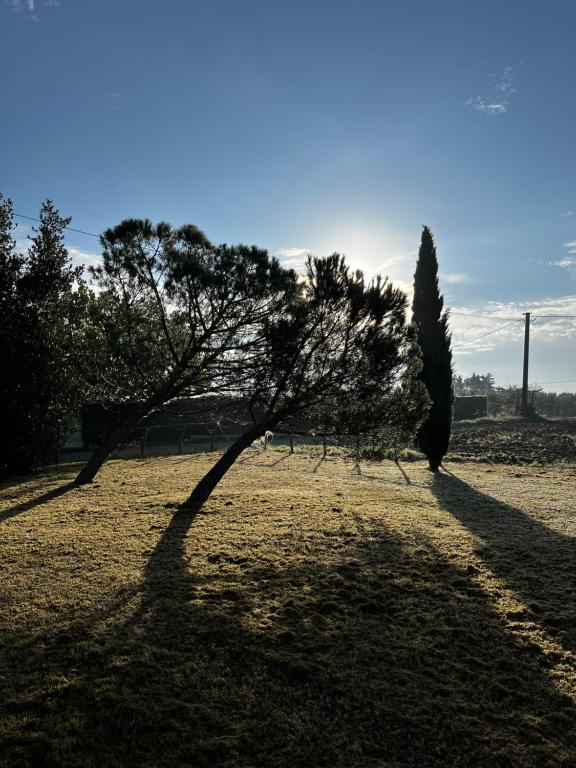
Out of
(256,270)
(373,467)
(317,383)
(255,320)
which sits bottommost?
(373,467)

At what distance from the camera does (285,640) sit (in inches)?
128

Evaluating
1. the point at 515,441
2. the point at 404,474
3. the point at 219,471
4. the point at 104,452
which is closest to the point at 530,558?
the point at 219,471

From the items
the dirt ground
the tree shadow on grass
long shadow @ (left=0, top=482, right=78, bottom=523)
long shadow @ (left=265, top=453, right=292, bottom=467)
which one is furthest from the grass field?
the dirt ground

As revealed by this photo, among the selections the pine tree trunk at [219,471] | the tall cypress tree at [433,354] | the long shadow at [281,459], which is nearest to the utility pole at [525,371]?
the tall cypress tree at [433,354]

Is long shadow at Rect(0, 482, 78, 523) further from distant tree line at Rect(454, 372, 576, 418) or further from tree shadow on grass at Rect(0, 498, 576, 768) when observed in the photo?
distant tree line at Rect(454, 372, 576, 418)

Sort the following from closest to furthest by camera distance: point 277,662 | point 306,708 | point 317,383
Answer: point 306,708 < point 277,662 < point 317,383

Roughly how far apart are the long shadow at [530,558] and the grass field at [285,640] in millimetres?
27

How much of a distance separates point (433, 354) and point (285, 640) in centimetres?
1188

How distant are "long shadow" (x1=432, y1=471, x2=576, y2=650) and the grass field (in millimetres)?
27

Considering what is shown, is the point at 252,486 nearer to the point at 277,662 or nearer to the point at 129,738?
the point at 277,662

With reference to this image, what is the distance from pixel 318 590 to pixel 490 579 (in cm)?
166

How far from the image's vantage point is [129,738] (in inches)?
89.9

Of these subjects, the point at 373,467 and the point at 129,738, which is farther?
the point at 373,467

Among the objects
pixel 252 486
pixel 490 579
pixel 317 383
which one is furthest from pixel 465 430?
pixel 490 579
